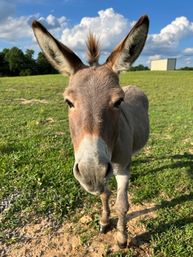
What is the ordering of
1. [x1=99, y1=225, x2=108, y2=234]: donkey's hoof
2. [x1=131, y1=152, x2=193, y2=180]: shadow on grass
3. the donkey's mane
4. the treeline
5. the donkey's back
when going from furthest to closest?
the treeline
[x1=131, y1=152, x2=193, y2=180]: shadow on grass
the donkey's back
[x1=99, y1=225, x2=108, y2=234]: donkey's hoof
the donkey's mane

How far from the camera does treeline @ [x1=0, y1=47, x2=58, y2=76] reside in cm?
5878

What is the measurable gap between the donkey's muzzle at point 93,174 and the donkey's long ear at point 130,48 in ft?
4.10

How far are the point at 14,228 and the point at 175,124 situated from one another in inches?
266

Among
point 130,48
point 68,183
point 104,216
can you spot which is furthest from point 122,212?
point 130,48

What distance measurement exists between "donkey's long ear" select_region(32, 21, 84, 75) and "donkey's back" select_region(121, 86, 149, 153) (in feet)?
4.22

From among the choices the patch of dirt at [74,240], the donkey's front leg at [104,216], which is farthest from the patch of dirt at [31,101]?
the donkey's front leg at [104,216]

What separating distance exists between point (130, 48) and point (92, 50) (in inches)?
22.1

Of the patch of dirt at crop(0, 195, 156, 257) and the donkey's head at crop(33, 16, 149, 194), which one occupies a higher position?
the donkey's head at crop(33, 16, 149, 194)

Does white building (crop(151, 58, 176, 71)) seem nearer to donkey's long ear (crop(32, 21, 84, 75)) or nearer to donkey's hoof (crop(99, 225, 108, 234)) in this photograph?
donkey's hoof (crop(99, 225, 108, 234))

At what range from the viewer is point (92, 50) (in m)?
3.40

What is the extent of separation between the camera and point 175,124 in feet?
30.6

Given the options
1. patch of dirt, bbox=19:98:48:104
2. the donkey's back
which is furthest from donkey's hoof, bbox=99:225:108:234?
patch of dirt, bbox=19:98:48:104

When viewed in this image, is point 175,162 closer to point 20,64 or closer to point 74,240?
point 74,240

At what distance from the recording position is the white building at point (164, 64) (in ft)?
214
